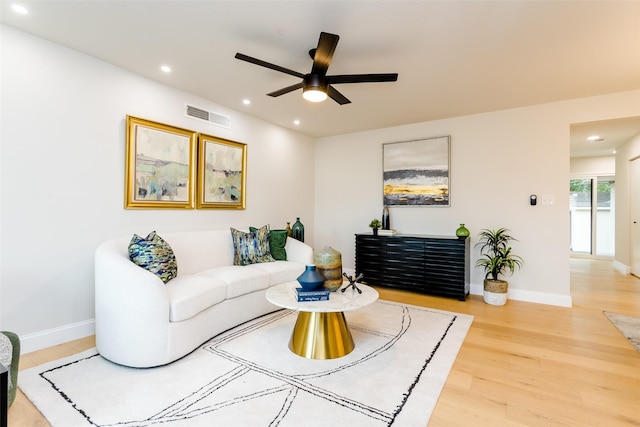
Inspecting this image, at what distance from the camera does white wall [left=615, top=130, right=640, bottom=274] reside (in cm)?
551

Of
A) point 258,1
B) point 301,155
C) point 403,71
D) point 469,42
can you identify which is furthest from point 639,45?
point 301,155

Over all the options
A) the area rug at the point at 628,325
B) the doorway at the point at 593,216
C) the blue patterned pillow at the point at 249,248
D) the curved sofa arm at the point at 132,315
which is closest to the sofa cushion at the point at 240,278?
Result: the blue patterned pillow at the point at 249,248

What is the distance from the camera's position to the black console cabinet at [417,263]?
3.94m

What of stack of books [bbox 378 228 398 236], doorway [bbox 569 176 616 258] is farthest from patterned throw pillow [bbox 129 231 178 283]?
doorway [bbox 569 176 616 258]

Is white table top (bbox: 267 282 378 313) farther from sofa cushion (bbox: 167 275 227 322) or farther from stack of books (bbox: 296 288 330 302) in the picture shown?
sofa cushion (bbox: 167 275 227 322)

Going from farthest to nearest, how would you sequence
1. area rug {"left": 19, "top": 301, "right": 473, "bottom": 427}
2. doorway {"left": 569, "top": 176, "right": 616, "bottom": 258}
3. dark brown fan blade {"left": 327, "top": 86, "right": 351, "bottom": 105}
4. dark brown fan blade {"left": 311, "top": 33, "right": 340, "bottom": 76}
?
doorway {"left": 569, "top": 176, "right": 616, "bottom": 258} < dark brown fan blade {"left": 327, "top": 86, "right": 351, "bottom": 105} < dark brown fan blade {"left": 311, "top": 33, "right": 340, "bottom": 76} < area rug {"left": 19, "top": 301, "right": 473, "bottom": 427}

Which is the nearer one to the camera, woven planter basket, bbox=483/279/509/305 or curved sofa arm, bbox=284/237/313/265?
woven planter basket, bbox=483/279/509/305

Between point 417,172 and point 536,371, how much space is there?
3099 millimetres

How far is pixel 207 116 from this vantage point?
151 inches

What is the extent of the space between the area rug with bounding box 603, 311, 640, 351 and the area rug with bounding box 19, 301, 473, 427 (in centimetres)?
154

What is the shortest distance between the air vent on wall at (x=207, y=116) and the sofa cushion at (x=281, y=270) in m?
1.92

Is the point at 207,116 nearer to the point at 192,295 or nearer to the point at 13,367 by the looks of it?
the point at 192,295

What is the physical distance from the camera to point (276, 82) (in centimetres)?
326

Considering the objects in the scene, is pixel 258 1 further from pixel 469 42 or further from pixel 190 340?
pixel 190 340
